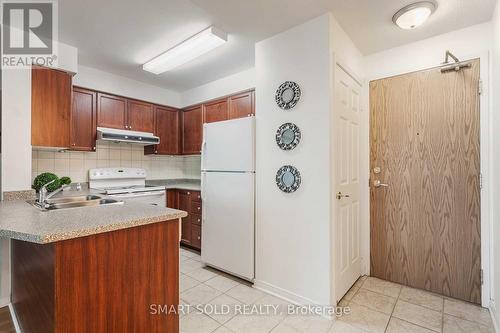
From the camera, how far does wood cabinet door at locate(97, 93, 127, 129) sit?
3.25 m

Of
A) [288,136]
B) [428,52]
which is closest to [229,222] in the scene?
[288,136]

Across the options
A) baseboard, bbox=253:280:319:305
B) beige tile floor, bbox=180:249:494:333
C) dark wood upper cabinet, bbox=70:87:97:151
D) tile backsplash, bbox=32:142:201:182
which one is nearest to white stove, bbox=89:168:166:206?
tile backsplash, bbox=32:142:201:182

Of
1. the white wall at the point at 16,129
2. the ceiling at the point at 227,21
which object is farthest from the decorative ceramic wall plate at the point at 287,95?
the white wall at the point at 16,129

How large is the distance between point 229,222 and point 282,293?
86 cm

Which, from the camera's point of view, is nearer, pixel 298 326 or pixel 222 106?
pixel 298 326

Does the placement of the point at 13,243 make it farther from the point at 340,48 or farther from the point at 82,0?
the point at 340,48

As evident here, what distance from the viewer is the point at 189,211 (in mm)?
3480

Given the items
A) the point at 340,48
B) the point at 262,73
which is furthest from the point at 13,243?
the point at 340,48

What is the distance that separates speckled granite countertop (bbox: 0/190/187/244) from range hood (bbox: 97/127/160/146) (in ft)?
5.19

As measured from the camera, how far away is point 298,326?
1787 millimetres

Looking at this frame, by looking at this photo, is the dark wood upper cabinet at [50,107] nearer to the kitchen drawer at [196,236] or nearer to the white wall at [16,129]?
the white wall at [16,129]

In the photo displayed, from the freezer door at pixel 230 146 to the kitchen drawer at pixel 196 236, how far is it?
100 centimetres

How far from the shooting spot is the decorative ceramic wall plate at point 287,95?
6.88 feet

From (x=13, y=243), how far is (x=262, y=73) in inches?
104
